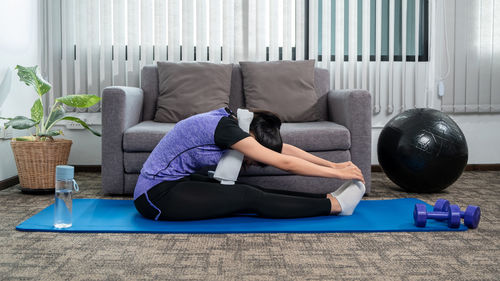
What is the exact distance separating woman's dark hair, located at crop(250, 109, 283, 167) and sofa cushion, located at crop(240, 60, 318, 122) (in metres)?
1.29

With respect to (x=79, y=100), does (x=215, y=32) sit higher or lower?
higher

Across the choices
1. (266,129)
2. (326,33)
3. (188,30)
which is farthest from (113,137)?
(326,33)

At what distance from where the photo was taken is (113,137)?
10.1ft

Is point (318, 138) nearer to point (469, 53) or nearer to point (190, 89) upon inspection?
point (190, 89)

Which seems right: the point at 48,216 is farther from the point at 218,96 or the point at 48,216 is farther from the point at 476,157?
the point at 476,157

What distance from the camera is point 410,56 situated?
14.6 ft

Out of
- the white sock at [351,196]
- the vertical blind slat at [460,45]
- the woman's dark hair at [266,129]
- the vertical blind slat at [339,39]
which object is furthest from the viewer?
the vertical blind slat at [460,45]

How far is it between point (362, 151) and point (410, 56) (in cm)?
168

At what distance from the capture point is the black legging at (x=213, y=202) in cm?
237

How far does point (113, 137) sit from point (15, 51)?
3.88ft

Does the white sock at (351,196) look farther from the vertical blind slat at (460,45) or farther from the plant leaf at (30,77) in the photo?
the vertical blind slat at (460,45)

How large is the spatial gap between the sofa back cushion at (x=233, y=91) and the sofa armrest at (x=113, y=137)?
0.62 metres

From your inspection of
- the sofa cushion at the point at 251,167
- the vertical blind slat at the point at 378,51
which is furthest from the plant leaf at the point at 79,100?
the vertical blind slat at the point at 378,51

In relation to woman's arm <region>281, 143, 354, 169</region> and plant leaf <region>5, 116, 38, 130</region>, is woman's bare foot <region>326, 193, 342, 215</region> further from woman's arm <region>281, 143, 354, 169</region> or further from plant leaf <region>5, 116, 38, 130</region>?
plant leaf <region>5, 116, 38, 130</region>
